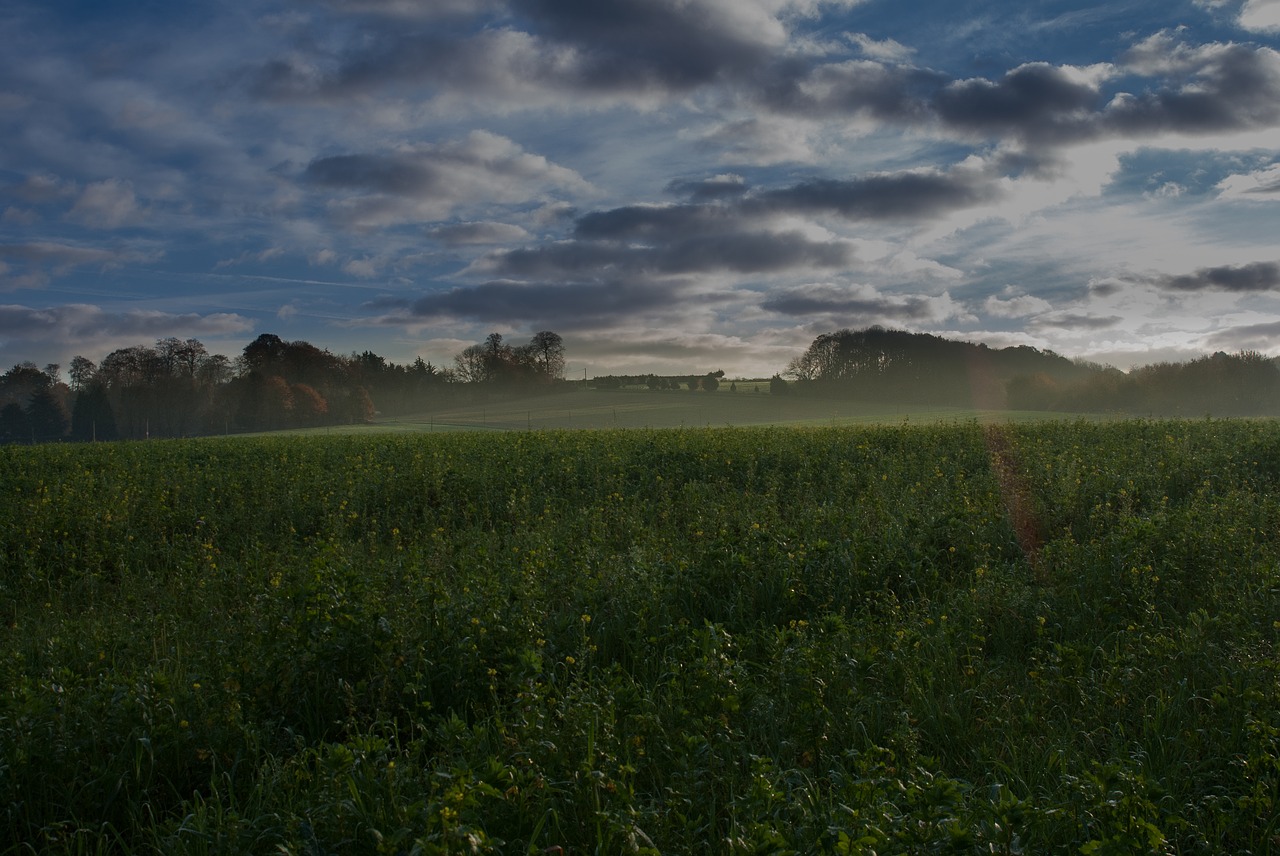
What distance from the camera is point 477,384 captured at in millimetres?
71438

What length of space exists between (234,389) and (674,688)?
6383 centimetres

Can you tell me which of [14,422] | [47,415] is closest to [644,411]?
[47,415]

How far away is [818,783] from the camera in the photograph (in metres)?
4.35

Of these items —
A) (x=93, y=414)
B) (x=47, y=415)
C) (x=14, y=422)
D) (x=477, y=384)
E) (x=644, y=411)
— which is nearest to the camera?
(x=14, y=422)

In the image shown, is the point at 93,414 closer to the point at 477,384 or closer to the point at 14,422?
the point at 14,422

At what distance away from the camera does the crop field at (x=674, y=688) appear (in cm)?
358

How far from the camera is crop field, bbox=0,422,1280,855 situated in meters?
3.58

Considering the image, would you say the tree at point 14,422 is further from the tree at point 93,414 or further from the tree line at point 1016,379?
the tree line at point 1016,379

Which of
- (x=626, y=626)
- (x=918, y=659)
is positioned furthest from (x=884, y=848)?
(x=626, y=626)

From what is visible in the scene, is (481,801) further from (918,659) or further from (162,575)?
(162,575)

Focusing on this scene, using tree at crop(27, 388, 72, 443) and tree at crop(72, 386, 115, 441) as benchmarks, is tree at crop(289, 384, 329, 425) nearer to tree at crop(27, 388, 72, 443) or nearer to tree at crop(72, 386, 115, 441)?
tree at crop(72, 386, 115, 441)

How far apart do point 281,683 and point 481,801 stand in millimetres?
2417

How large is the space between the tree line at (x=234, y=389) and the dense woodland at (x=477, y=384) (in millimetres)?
104

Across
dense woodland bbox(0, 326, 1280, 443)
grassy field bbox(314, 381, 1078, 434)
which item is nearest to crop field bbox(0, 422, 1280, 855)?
grassy field bbox(314, 381, 1078, 434)
